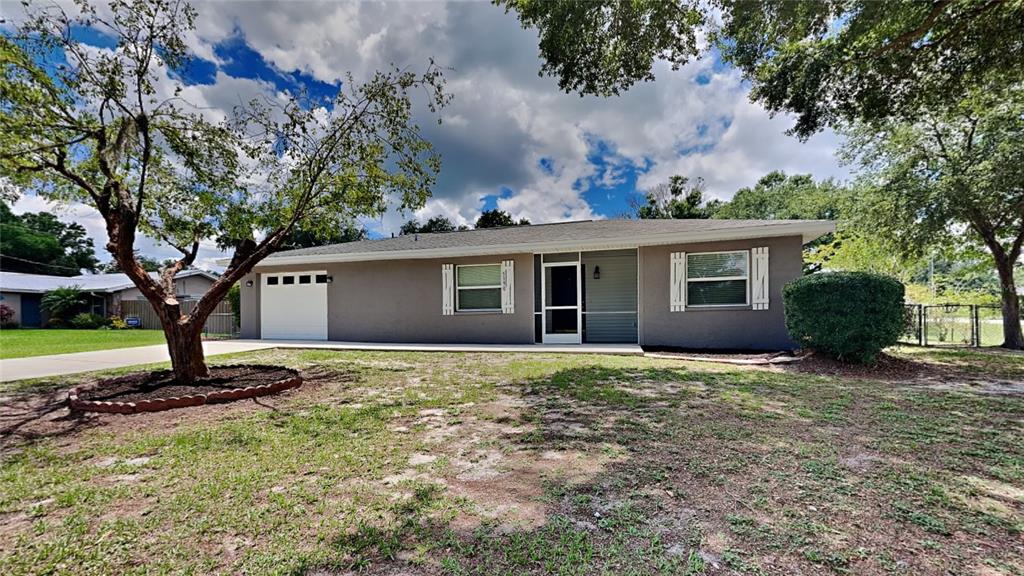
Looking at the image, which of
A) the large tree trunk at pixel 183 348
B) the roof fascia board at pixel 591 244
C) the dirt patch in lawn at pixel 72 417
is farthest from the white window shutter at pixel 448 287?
the large tree trunk at pixel 183 348

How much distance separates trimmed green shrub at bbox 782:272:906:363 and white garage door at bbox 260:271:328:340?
38.2ft

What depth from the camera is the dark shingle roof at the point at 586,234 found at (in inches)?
328

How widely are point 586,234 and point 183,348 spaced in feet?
26.3

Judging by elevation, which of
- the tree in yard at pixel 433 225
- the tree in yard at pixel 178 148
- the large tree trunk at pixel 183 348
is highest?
the tree in yard at pixel 433 225

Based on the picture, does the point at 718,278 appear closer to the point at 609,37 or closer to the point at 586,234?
the point at 586,234

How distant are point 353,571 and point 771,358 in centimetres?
794

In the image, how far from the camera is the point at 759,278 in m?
8.62

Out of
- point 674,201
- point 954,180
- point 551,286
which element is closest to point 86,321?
point 551,286

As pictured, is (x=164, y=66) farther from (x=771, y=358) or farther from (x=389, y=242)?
(x=771, y=358)

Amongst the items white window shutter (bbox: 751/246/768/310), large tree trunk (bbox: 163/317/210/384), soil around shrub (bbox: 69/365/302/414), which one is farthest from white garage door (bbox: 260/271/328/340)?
white window shutter (bbox: 751/246/768/310)

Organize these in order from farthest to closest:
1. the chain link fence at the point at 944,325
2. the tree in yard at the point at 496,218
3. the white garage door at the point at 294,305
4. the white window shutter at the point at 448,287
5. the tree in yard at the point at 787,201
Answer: the tree in yard at the point at 496,218, the tree in yard at the point at 787,201, the white garage door at the point at 294,305, the white window shutter at the point at 448,287, the chain link fence at the point at 944,325

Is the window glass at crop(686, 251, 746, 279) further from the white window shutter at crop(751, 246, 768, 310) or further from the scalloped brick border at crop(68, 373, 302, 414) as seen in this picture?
the scalloped brick border at crop(68, 373, 302, 414)

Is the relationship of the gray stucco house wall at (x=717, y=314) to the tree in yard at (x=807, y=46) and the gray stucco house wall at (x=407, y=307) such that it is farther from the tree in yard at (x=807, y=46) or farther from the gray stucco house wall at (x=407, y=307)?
the gray stucco house wall at (x=407, y=307)

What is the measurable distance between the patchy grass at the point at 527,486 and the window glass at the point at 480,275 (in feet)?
19.7
